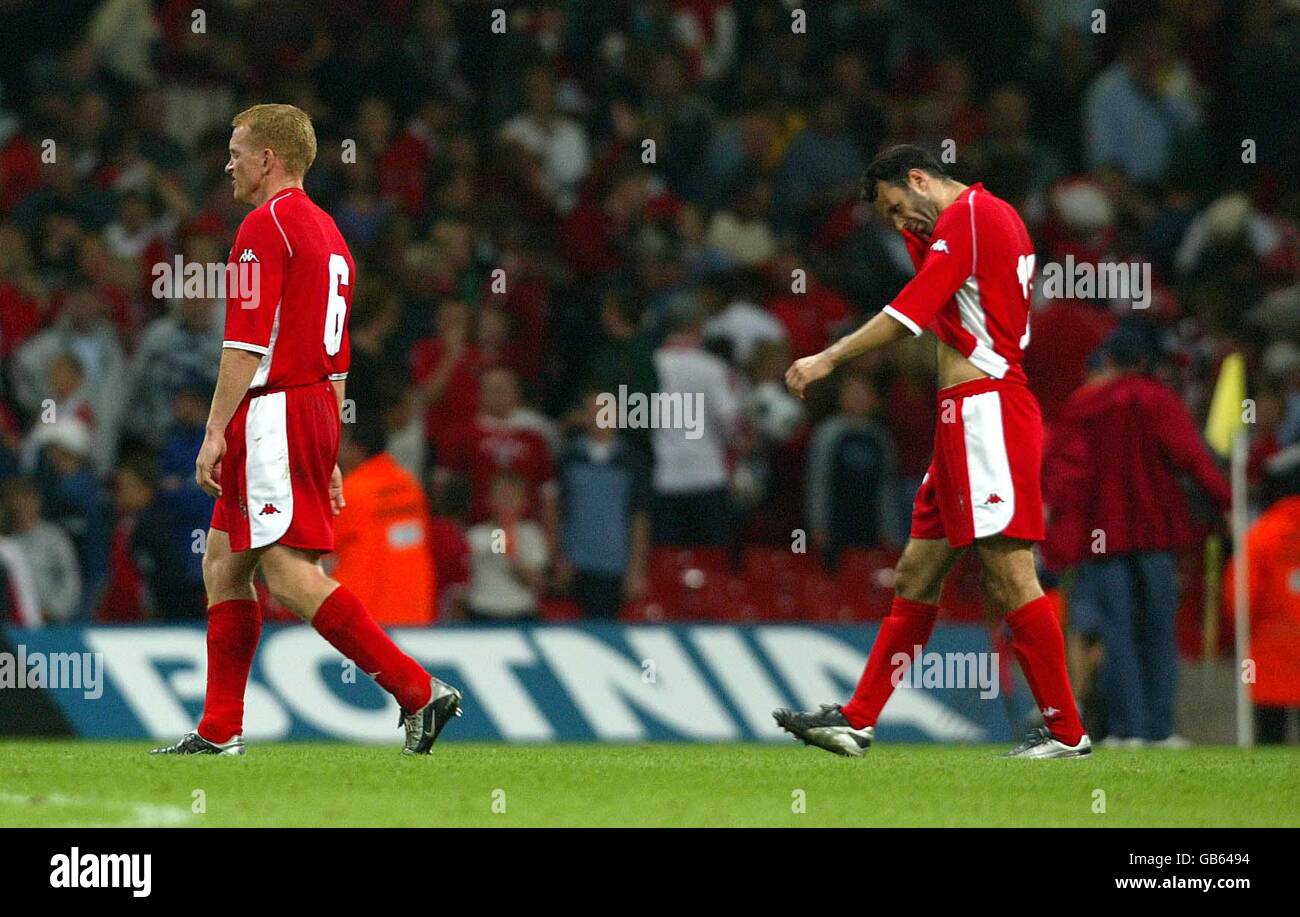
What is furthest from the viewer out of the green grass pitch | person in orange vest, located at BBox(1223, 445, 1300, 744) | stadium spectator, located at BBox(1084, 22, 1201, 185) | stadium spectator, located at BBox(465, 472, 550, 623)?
stadium spectator, located at BBox(1084, 22, 1201, 185)

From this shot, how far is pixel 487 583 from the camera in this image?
1280 cm

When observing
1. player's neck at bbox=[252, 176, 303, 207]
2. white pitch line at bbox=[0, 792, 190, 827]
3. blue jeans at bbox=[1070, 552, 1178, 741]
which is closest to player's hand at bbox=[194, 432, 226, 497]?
player's neck at bbox=[252, 176, 303, 207]

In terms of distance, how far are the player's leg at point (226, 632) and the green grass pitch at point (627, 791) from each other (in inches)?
6.0

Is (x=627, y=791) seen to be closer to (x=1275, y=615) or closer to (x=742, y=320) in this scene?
(x=1275, y=615)

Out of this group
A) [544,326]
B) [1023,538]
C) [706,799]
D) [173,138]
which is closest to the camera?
[706,799]

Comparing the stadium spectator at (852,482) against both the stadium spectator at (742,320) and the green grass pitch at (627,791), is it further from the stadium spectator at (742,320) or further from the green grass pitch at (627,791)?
the green grass pitch at (627,791)

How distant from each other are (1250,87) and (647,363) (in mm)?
5937

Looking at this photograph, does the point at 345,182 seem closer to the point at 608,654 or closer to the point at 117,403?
the point at 117,403

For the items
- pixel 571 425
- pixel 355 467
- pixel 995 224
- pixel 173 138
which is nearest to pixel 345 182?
pixel 173 138

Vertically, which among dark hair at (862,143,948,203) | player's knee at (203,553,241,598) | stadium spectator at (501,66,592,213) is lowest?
player's knee at (203,553,241,598)

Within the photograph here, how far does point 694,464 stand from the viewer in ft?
44.8

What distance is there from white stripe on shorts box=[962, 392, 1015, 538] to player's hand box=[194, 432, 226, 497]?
98.0 inches

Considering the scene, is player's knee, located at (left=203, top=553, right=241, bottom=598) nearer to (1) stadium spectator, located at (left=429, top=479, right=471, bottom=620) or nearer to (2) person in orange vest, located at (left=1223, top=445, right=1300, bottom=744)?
(1) stadium spectator, located at (left=429, top=479, right=471, bottom=620)

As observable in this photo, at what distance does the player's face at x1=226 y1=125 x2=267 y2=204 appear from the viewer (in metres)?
7.73
